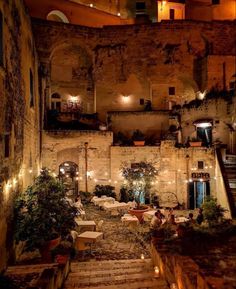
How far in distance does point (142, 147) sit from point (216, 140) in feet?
17.9

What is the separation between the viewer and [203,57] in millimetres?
27047

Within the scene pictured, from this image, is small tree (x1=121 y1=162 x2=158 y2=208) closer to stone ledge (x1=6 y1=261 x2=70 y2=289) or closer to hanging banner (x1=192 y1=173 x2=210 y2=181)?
hanging banner (x1=192 y1=173 x2=210 y2=181)

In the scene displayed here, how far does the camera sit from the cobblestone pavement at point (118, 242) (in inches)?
392

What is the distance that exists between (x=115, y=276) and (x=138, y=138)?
1357cm

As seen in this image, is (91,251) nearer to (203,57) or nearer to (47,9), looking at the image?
(203,57)

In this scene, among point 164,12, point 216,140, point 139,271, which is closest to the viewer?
point 139,271

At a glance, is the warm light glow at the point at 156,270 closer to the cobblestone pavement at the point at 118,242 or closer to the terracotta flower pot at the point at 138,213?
the cobblestone pavement at the point at 118,242

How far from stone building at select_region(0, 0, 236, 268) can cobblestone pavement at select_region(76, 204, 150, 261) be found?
435 cm

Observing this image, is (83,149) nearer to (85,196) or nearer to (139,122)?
(85,196)

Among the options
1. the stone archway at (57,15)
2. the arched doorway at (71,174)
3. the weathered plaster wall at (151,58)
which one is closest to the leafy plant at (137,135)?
the arched doorway at (71,174)

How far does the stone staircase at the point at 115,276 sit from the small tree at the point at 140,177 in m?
7.69

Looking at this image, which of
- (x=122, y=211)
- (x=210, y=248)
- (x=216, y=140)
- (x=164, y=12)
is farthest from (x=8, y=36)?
(x=164, y=12)

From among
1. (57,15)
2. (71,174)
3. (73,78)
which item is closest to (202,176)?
(71,174)

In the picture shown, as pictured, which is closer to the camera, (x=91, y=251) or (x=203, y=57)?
(x=91, y=251)
